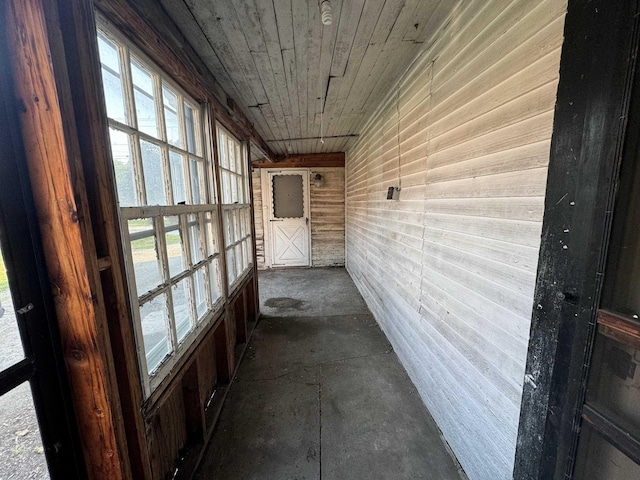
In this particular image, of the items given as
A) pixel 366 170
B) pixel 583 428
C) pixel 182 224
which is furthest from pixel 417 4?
pixel 366 170

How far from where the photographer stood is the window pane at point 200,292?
5.47 feet

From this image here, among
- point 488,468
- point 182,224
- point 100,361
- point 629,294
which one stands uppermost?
point 182,224

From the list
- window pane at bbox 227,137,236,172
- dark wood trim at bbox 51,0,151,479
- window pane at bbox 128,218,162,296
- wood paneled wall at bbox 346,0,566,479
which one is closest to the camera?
dark wood trim at bbox 51,0,151,479

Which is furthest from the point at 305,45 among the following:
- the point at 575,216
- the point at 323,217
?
the point at 323,217

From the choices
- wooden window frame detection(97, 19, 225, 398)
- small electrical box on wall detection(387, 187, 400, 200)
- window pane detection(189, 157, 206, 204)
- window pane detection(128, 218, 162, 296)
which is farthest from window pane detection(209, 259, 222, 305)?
small electrical box on wall detection(387, 187, 400, 200)

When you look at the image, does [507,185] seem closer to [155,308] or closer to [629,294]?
[629,294]

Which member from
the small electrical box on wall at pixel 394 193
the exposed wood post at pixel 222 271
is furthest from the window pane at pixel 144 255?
the small electrical box on wall at pixel 394 193

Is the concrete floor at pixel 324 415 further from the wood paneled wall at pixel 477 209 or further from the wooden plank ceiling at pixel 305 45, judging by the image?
the wooden plank ceiling at pixel 305 45

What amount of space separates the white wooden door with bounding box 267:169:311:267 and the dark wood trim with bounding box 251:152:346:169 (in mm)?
153

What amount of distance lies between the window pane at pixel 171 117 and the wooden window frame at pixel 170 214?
22mm

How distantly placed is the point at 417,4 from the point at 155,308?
210cm

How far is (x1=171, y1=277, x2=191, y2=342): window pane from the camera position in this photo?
138 cm

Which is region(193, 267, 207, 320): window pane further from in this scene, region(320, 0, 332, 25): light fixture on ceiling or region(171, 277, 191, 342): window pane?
region(320, 0, 332, 25): light fixture on ceiling

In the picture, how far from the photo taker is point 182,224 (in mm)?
1443
